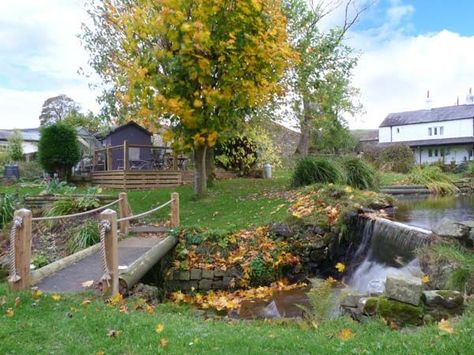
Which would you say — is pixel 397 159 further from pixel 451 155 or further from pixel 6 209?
pixel 6 209

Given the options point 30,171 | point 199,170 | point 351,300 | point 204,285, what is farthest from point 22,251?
point 30,171

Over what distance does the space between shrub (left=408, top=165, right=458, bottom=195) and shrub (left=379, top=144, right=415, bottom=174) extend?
6346mm

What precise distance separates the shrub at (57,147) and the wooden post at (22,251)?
44.0 ft

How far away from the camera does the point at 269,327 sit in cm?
504

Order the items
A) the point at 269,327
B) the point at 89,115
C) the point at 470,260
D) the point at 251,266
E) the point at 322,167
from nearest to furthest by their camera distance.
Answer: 1. the point at 269,327
2. the point at 470,260
3. the point at 251,266
4. the point at 322,167
5. the point at 89,115

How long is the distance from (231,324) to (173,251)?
13.7ft

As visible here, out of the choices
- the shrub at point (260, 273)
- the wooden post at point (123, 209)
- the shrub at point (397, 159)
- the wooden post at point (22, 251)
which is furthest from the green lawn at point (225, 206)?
the shrub at point (397, 159)

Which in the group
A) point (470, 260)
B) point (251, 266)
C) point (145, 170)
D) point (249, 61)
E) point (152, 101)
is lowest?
point (251, 266)

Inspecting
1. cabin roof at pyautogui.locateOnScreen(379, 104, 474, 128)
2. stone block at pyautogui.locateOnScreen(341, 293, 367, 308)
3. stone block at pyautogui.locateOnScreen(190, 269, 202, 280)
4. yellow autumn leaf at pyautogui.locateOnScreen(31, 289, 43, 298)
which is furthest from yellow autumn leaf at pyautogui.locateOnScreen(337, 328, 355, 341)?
cabin roof at pyautogui.locateOnScreen(379, 104, 474, 128)

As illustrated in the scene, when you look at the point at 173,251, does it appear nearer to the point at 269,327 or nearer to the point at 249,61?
the point at 269,327

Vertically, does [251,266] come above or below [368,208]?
below

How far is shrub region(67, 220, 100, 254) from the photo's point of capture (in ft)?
29.4

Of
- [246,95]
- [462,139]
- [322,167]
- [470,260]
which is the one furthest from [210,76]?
[462,139]

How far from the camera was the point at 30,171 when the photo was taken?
23.2m
